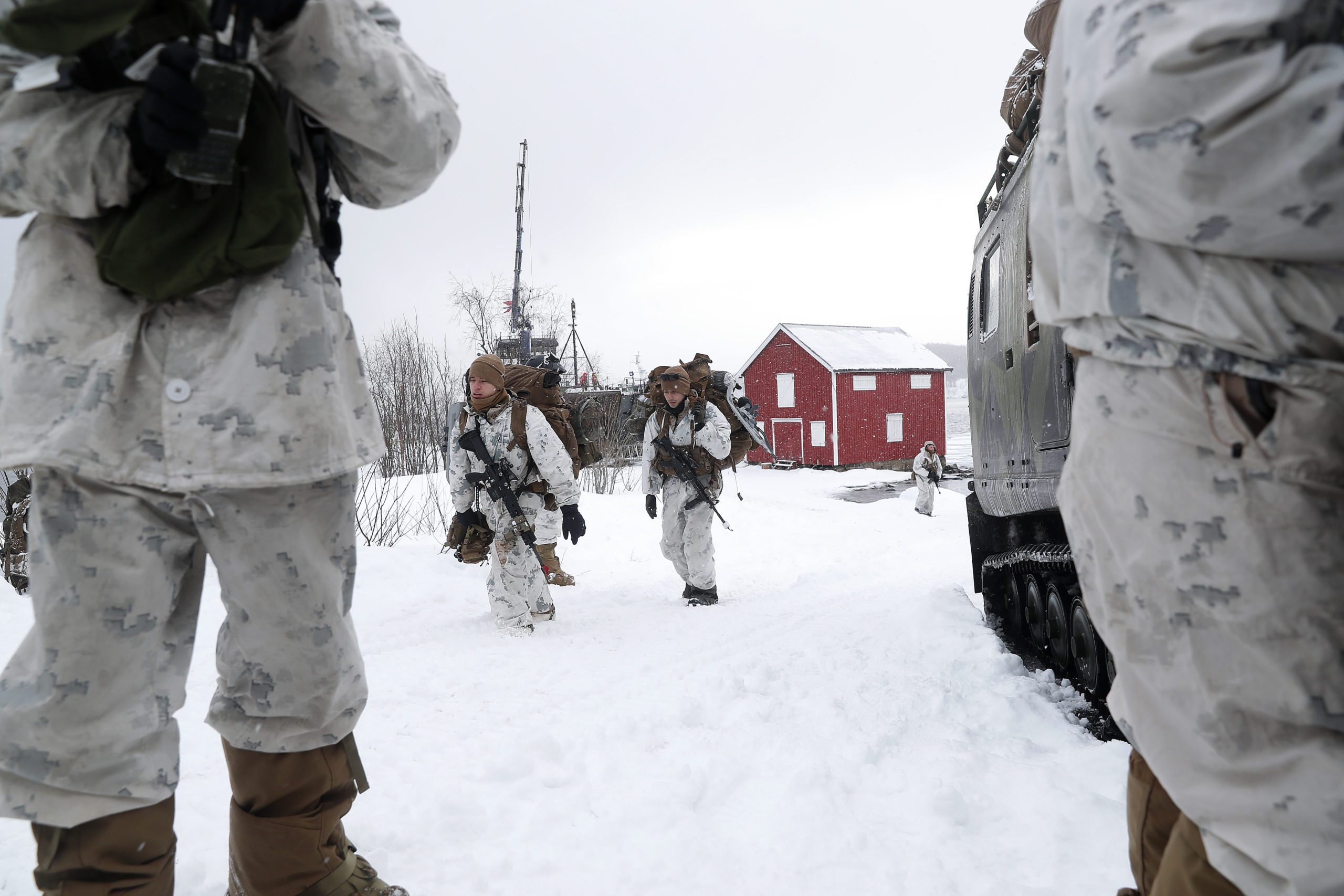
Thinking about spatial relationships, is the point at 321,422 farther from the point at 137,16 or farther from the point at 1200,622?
the point at 1200,622

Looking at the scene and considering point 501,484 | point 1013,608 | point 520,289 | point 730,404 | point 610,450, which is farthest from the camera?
point 520,289

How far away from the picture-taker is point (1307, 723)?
99 cm

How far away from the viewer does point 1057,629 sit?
12.6 feet

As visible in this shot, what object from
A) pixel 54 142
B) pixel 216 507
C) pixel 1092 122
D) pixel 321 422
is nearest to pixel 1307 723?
pixel 1092 122

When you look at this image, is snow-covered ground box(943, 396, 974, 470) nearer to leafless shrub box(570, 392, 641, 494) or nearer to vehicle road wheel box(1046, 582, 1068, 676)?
vehicle road wheel box(1046, 582, 1068, 676)

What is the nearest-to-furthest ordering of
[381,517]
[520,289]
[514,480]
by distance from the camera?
[514,480]
[381,517]
[520,289]

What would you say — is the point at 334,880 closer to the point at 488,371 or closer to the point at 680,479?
the point at 488,371

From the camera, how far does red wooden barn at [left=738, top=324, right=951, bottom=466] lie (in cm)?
3020

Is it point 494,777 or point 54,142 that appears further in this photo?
point 494,777

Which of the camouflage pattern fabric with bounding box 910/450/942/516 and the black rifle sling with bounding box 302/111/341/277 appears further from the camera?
the camouflage pattern fabric with bounding box 910/450/942/516

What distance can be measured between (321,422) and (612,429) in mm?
19629

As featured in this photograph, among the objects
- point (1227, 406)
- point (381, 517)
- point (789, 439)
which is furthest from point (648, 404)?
point (789, 439)

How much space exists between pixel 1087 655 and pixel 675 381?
4184 millimetres

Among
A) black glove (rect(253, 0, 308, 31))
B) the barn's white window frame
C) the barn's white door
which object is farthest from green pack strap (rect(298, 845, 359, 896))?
the barn's white window frame
